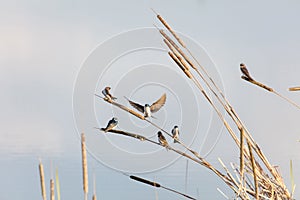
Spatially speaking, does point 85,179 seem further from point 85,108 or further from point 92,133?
point 92,133

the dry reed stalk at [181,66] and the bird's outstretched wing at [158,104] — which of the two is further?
the bird's outstretched wing at [158,104]

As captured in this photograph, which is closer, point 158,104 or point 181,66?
point 181,66

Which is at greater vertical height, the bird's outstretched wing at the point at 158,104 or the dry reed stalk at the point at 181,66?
the bird's outstretched wing at the point at 158,104

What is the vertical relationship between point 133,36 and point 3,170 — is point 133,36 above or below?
below

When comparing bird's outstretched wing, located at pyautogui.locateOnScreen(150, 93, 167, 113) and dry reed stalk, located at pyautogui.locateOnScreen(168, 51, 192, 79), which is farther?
bird's outstretched wing, located at pyautogui.locateOnScreen(150, 93, 167, 113)

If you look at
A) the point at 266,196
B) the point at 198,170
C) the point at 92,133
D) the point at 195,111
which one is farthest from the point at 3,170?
the point at 266,196

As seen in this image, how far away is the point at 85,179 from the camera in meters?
1.33

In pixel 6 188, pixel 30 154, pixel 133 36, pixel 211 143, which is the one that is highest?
pixel 30 154

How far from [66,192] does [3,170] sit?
8.89ft

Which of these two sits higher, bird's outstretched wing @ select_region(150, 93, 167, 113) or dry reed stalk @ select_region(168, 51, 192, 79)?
bird's outstretched wing @ select_region(150, 93, 167, 113)

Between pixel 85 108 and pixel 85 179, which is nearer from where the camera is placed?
pixel 85 179

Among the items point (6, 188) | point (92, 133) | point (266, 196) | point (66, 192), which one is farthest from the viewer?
point (6, 188)

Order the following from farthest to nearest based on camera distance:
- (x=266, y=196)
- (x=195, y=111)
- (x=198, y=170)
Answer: (x=198, y=170)
(x=195, y=111)
(x=266, y=196)

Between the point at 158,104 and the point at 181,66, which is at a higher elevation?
the point at 158,104
